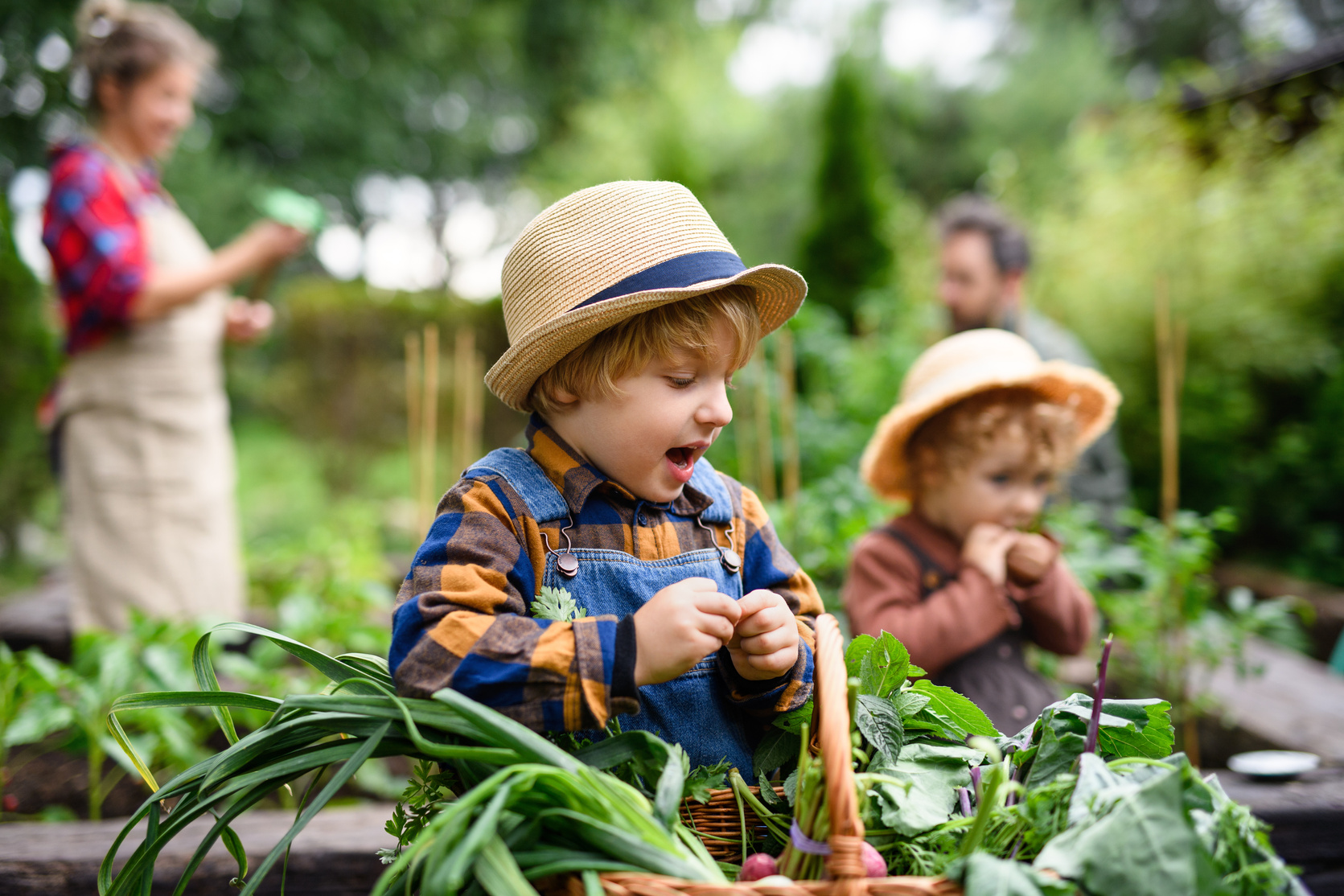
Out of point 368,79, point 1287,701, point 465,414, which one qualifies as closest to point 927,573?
point 1287,701

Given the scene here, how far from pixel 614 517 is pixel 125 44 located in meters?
2.57

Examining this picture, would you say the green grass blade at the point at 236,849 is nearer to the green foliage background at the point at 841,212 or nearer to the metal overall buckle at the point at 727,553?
the metal overall buckle at the point at 727,553

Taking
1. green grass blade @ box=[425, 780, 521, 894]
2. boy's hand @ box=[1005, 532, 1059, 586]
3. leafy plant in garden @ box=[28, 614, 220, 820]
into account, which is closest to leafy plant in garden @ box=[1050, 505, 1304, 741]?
boy's hand @ box=[1005, 532, 1059, 586]

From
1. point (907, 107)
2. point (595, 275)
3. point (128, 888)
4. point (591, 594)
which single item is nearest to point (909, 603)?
point (591, 594)

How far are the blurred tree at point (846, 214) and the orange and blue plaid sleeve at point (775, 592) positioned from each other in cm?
554

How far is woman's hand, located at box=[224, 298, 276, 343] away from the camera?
3170 millimetres

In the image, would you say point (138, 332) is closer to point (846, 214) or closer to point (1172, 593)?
point (1172, 593)

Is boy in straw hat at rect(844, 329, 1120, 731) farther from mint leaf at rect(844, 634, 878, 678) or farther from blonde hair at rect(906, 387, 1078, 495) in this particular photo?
mint leaf at rect(844, 634, 878, 678)

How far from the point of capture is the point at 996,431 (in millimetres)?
1951

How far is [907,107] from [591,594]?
12.6 m

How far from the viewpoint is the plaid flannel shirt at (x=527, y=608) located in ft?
3.30

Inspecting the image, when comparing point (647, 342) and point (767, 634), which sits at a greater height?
point (647, 342)

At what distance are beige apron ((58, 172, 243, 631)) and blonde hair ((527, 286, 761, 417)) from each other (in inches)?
87.3

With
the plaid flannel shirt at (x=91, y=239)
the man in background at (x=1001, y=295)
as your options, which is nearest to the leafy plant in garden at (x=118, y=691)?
the plaid flannel shirt at (x=91, y=239)
